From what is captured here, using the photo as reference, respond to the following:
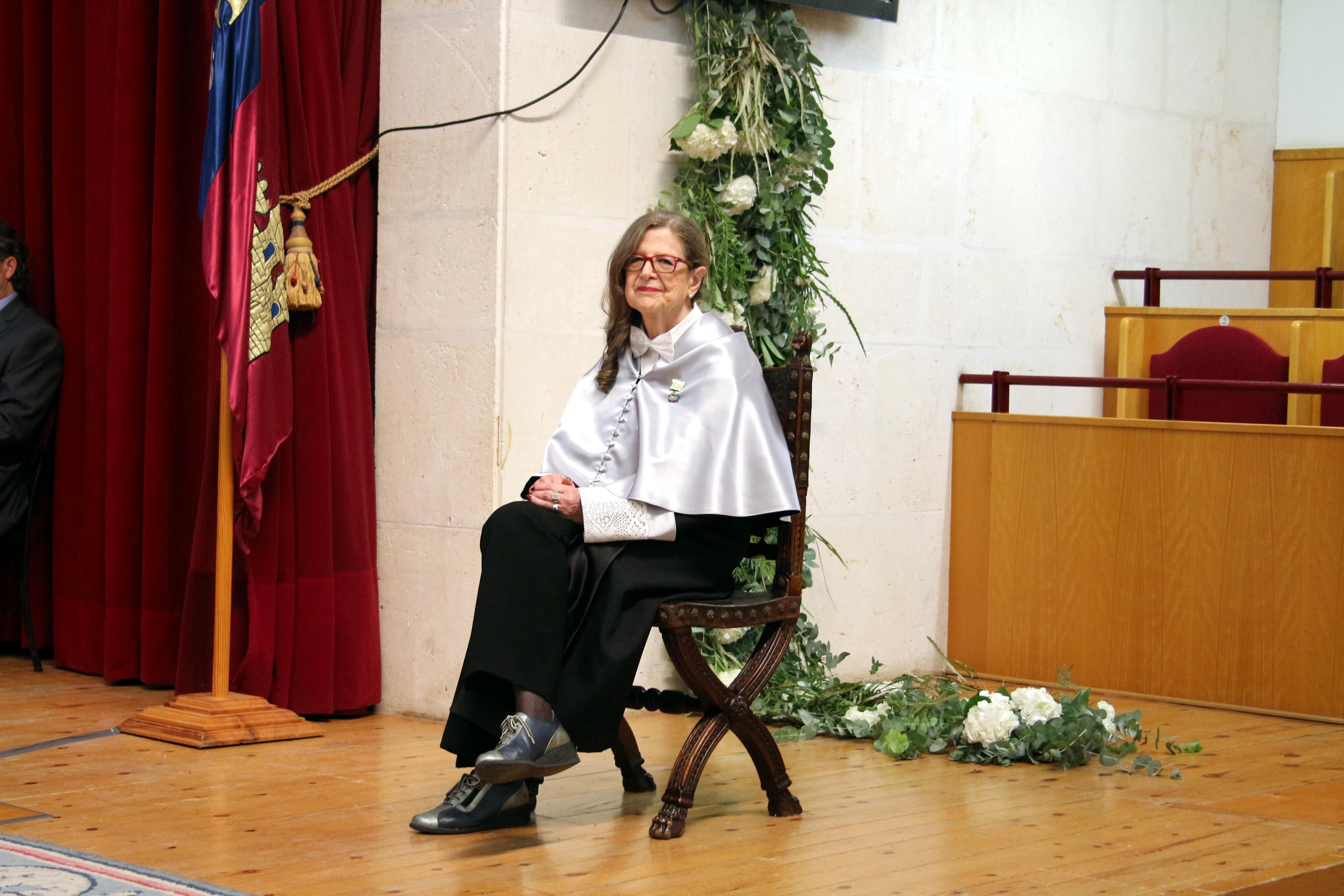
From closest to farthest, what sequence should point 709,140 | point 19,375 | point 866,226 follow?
1. point 709,140
2. point 19,375
3. point 866,226

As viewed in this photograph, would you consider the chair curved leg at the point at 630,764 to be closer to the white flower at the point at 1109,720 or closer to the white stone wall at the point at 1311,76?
the white flower at the point at 1109,720

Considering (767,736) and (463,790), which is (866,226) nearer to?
(767,736)

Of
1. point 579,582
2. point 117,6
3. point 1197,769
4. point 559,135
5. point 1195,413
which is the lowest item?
point 1197,769

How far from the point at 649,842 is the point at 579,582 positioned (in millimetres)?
539

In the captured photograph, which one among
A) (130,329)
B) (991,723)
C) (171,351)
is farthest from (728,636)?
(130,329)

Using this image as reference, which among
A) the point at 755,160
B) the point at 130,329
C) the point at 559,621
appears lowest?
the point at 559,621

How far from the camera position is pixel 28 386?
488 cm

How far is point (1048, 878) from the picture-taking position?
2.81 meters

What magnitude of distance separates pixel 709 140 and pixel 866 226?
869 mm

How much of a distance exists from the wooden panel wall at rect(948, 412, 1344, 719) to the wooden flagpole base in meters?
2.40

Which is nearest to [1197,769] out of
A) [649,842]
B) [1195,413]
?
[649,842]

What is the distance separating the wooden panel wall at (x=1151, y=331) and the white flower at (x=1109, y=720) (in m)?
1.88

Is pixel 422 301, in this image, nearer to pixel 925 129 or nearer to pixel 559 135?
pixel 559 135

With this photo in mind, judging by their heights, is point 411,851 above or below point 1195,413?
below
